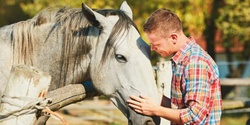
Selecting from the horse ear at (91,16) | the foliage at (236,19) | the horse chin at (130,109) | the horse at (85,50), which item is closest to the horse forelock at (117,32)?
the horse at (85,50)

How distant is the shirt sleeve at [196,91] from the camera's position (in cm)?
307

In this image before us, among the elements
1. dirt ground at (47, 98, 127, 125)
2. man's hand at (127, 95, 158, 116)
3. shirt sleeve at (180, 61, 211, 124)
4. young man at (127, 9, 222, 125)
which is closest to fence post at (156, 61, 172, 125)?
man's hand at (127, 95, 158, 116)

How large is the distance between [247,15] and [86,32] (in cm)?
1165

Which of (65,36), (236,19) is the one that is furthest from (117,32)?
(236,19)

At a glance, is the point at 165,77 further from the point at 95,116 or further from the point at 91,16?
the point at 95,116

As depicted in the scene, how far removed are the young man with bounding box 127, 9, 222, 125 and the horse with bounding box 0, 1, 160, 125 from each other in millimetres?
673

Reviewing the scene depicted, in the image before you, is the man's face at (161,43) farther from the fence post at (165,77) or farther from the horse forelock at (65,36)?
the fence post at (165,77)

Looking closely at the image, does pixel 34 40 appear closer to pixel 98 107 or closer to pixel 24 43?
pixel 24 43

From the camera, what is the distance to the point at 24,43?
421 centimetres

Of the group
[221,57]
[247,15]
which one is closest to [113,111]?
[247,15]

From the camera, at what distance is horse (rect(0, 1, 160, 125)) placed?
3.99 m

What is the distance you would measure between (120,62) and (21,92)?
135cm

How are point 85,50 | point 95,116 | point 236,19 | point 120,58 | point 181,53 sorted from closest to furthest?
point 181,53, point 120,58, point 85,50, point 95,116, point 236,19

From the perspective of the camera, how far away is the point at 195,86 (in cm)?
307
